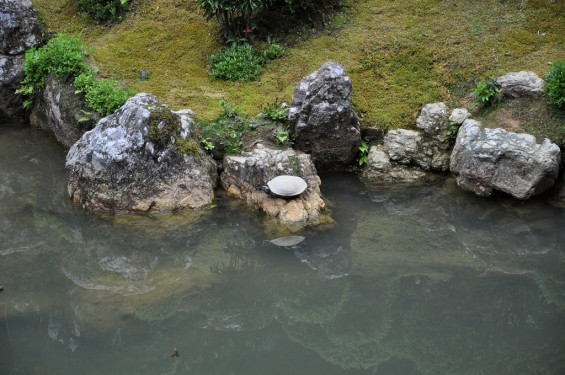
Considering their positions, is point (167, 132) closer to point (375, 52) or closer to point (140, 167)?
point (140, 167)

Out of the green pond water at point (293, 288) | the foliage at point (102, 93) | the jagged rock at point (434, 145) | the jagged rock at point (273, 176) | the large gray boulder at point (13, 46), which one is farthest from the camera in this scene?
the large gray boulder at point (13, 46)

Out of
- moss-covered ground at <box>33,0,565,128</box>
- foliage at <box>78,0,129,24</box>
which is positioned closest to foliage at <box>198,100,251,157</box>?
moss-covered ground at <box>33,0,565,128</box>

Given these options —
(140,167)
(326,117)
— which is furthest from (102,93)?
(326,117)

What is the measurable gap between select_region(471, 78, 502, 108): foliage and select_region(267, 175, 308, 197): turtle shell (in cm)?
410

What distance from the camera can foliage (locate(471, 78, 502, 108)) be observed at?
11.9 metres

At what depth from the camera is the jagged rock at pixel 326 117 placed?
462 inches

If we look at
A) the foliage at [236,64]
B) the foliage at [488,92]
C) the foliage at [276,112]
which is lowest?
the foliage at [276,112]

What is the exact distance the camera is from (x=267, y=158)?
446 inches

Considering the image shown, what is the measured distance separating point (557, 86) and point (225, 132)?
640 centimetres

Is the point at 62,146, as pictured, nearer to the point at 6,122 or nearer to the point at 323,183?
the point at 6,122

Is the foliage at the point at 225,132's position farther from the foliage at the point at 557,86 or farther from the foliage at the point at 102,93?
the foliage at the point at 557,86

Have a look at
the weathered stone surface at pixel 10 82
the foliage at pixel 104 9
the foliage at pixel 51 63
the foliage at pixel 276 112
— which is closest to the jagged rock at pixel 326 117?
the foliage at pixel 276 112

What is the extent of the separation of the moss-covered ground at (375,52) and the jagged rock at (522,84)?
55cm

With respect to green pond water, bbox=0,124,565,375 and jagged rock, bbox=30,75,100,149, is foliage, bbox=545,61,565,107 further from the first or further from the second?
jagged rock, bbox=30,75,100,149
